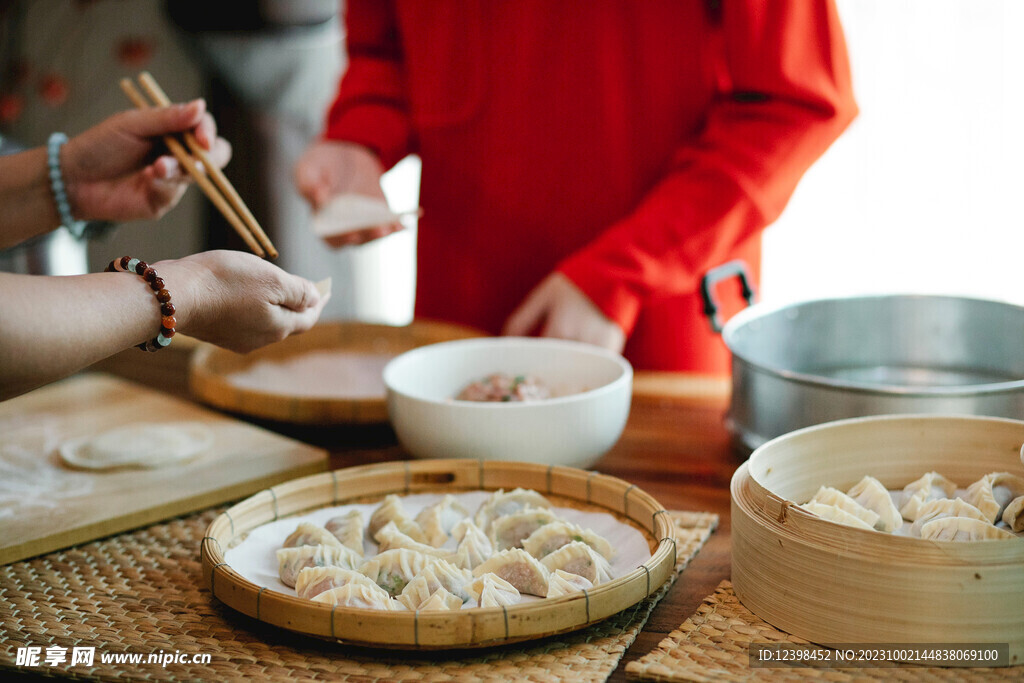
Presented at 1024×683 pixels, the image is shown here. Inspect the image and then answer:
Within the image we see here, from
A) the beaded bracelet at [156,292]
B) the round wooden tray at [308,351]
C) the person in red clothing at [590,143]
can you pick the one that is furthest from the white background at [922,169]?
the beaded bracelet at [156,292]

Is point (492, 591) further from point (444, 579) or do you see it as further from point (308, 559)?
point (308, 559)

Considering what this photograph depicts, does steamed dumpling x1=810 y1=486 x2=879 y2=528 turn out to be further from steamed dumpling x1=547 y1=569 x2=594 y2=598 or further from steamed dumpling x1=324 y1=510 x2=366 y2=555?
steamed dumpling x1=324 y1=510 x2=366 y2=555

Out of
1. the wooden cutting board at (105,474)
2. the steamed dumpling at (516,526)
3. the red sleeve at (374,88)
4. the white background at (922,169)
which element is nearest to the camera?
the steamed dumpling at (516,526)

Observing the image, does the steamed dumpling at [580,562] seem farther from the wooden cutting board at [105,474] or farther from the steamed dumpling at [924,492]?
the wooden cutting board at [105,474]

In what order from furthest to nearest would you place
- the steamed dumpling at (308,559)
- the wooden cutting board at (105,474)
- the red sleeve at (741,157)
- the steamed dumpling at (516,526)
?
the red sleeve at (741,157)
the wooden cutting board at (105,474)
the steamed dumpling at (516,526)
the steamed dumpling at (308,559)

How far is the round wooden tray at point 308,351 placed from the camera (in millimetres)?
1713

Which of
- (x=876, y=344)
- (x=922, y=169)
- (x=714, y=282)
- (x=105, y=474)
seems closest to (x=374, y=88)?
(x=714, y=282)

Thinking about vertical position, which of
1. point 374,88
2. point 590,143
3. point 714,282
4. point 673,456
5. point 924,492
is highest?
point 374,88

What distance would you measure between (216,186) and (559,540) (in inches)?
32.9

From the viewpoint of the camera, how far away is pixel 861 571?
2.99 ft

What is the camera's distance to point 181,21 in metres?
4.08

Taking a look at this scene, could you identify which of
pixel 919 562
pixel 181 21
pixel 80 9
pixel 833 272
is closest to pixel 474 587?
pixel 919 562

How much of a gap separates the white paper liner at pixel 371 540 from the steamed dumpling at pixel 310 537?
30 millimetres

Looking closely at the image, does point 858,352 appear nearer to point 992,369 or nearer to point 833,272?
point 992,369
